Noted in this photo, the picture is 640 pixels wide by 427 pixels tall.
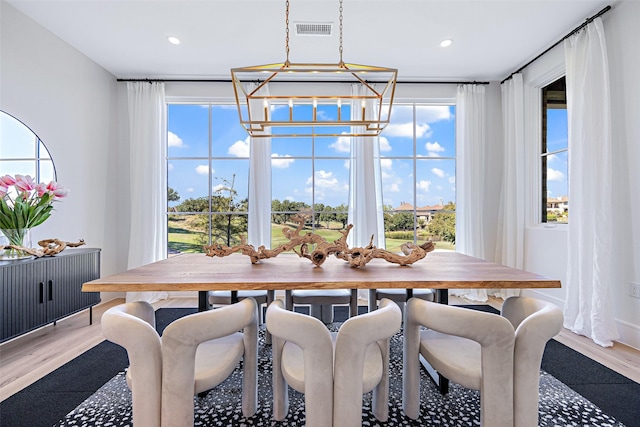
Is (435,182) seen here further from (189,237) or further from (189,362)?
(189,362)

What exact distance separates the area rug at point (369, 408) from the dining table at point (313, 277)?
15cm

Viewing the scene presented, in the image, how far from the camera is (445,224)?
4.22 metres

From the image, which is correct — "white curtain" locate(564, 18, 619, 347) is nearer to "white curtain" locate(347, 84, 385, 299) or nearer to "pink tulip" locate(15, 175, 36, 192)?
"white curtain" locate(347, 84, 385, 299)

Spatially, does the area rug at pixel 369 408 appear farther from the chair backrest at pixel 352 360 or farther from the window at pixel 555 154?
the window at pixel 555 154

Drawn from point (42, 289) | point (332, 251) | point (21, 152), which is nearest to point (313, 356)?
point (332, 251)

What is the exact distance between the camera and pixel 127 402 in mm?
1737

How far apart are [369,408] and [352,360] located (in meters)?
0.75

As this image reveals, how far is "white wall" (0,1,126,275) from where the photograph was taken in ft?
8.68

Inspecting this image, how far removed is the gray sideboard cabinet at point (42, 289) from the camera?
2.13 meters

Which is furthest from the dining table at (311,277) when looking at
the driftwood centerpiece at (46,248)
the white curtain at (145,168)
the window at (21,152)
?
the white curtain at (145,168)

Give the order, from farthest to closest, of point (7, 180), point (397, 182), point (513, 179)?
1. point (397, 182)
2. point (513, 179)
3. point (7, 180)

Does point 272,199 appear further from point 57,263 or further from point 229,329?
point 229,329

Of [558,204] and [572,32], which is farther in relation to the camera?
[558,204]

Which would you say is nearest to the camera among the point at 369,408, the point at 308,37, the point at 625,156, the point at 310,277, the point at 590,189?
the point at 310,277
